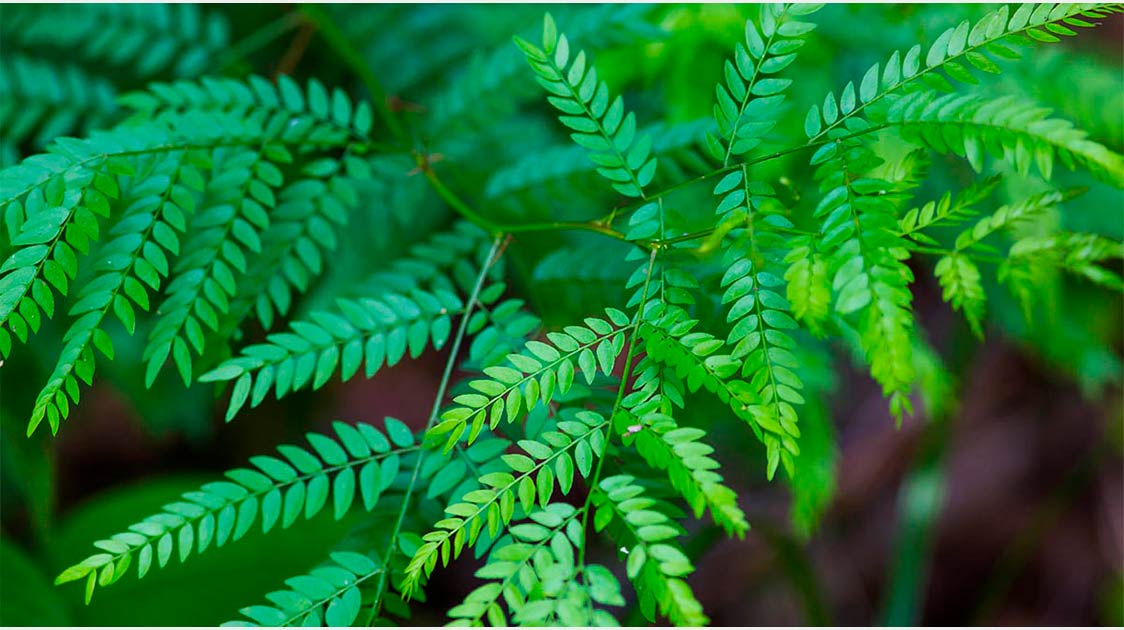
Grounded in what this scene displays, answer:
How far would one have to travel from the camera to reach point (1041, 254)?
1.12 meters

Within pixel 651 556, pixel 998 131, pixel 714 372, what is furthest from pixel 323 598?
pixel 998 131

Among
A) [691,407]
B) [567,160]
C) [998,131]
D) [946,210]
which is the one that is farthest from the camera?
[567,160]

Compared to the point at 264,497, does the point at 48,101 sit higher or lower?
higher

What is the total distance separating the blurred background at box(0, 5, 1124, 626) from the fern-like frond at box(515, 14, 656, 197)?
23 centimetres

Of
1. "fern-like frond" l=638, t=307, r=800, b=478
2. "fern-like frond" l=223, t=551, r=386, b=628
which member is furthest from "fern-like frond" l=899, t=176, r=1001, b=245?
"fern-like frond" l=223, t=551, r=386, b=628

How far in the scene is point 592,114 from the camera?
105 cm

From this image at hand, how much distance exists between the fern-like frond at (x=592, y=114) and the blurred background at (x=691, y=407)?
227 millimetres

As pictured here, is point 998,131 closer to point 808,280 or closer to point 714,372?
point 808,280

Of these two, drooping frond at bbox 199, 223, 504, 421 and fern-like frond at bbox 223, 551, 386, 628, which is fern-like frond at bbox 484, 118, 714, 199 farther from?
fern-like frond at bbox 223, 551, 386, 628

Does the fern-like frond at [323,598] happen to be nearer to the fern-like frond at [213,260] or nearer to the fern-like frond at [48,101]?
the fern-like frond at [213,260]

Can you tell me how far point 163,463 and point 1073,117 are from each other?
9.47 feet

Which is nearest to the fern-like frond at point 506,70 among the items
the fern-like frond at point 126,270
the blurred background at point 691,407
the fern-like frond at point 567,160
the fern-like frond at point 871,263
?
the blurred background at point 691,407

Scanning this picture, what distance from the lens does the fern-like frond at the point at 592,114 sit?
3.40ft

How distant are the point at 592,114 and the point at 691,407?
50 centimetres
